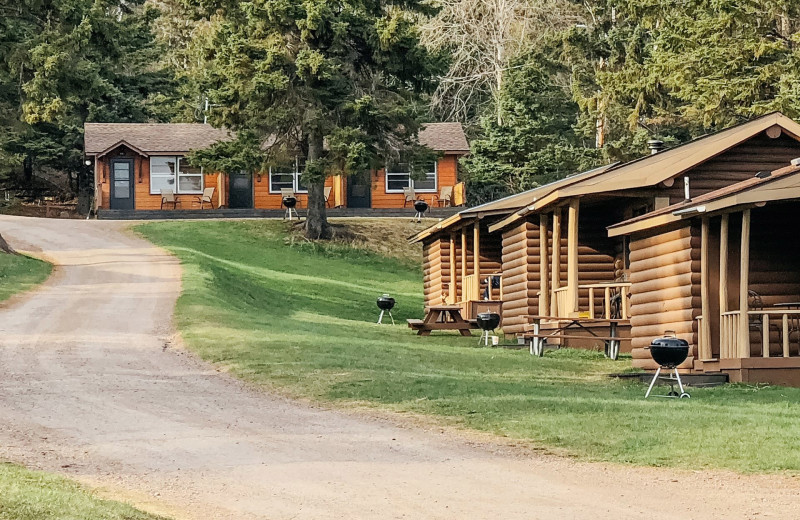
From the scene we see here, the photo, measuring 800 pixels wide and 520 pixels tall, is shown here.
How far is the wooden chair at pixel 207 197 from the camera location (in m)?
56.8

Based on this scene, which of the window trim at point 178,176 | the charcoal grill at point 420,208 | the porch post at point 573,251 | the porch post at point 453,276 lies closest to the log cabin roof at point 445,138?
the charcoal grill at point 420,208

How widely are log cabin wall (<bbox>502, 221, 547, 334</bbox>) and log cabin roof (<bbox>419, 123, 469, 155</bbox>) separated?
85.9ft

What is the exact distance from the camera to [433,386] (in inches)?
699

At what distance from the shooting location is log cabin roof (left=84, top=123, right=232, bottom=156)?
185 feet

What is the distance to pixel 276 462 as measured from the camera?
480 inches

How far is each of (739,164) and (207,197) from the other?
35473 mm

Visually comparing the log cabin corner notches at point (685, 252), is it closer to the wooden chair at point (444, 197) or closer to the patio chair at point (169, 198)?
the wooden chair at point (444, 197)

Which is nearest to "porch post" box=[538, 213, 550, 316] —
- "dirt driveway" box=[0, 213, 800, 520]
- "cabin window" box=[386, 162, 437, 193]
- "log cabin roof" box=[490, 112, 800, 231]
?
"log cabin roof" box=[490, 112, 800, 231]

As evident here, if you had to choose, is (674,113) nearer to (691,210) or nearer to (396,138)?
(396,138)

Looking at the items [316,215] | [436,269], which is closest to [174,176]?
[316,215]

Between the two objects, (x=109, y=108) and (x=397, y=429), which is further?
(x=109, y=108)

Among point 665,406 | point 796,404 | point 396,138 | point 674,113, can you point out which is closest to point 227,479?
point 665,406

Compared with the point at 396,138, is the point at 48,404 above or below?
below

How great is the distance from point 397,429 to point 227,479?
353 cm
